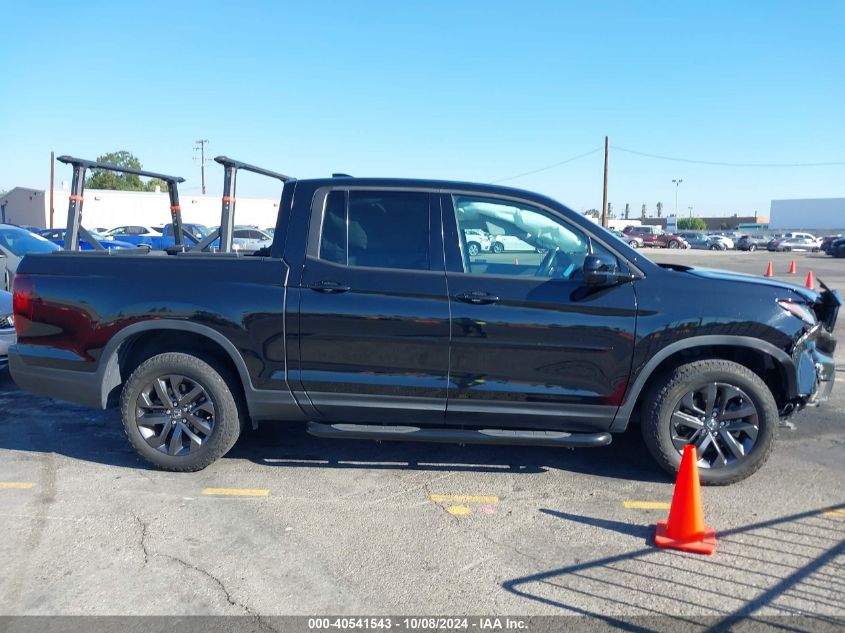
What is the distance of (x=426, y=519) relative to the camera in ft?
13.4

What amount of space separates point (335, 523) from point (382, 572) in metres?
0.63

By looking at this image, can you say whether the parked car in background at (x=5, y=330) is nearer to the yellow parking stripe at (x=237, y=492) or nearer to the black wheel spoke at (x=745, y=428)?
the yellow parking stripe at (x=237, y=492)

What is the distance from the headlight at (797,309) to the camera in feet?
14.4

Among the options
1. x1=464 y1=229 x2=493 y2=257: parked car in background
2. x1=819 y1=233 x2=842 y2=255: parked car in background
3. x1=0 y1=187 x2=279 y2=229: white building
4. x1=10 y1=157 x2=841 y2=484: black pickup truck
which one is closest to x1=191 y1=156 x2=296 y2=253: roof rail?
x1=10 y1=157 x2=841 y2=484: black pickup truck

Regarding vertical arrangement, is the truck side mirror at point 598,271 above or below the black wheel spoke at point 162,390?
above

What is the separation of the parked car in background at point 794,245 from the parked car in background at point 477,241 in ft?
180

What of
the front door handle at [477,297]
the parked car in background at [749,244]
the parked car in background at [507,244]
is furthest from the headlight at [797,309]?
the parked car in background at [749,244]

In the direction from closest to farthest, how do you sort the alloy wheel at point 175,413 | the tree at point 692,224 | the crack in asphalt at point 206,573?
the crack in asphalt at point 206,573 < the alloy wheel at point 175,413 < the tree at point 692,224

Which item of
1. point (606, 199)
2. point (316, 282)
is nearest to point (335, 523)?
point (316, 282)

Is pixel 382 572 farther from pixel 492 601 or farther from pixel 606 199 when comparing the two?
pixel 606 199

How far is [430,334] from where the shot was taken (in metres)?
4.38

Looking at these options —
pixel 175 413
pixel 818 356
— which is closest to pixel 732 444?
pixel 818 356

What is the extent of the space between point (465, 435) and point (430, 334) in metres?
0.69

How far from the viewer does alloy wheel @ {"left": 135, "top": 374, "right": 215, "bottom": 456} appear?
15.4 feet
